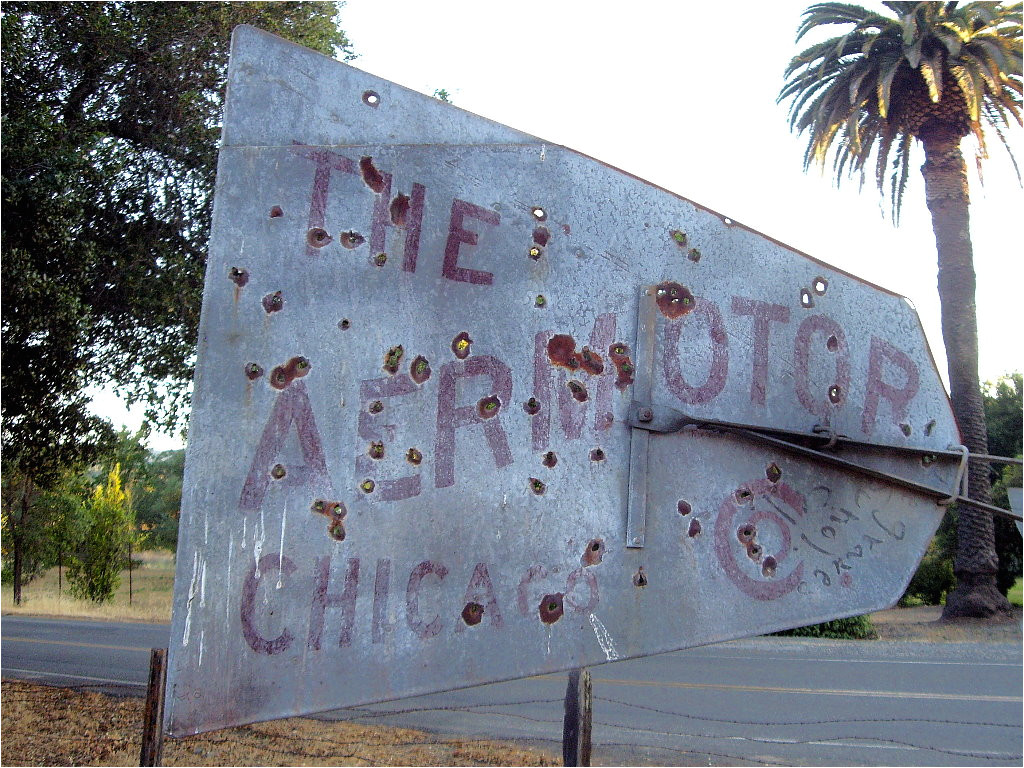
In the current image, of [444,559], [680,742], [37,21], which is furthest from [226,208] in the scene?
[37,21]

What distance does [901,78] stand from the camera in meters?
18.6

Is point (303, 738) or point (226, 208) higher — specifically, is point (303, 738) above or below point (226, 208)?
below

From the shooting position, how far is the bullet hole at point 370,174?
1.62 meters

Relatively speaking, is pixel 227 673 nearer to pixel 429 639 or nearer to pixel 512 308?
pixel 429 639

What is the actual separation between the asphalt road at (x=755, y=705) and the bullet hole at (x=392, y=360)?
7030mm

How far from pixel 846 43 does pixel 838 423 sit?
1912 centimetres

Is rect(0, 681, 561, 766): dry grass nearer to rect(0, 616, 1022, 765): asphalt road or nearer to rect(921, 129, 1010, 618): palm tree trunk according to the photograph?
rect(0, 616, 1022, 765): asphalt road

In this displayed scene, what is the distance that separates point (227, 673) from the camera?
144cm

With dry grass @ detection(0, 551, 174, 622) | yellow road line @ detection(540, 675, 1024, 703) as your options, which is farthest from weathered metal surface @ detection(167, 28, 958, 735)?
dry grass @ detection(0, 551, 174, 622)

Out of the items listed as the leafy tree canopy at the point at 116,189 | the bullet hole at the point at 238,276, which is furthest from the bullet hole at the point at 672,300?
the leafy tree canopy at the point at 116,189

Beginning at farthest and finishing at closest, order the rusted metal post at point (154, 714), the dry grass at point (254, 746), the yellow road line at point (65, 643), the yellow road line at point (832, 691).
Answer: the yellow road line at point (65, 643) < the yellow road line at point (832, 691) < the dry grass at point (254, 746) < the rusted metal post at point (154, 714)

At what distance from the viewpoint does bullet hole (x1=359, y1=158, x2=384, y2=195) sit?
1624mm

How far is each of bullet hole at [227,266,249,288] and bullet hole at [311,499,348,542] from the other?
0.37m

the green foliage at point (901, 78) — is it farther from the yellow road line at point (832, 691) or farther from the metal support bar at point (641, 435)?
the metal support bar at point (641, 435)
